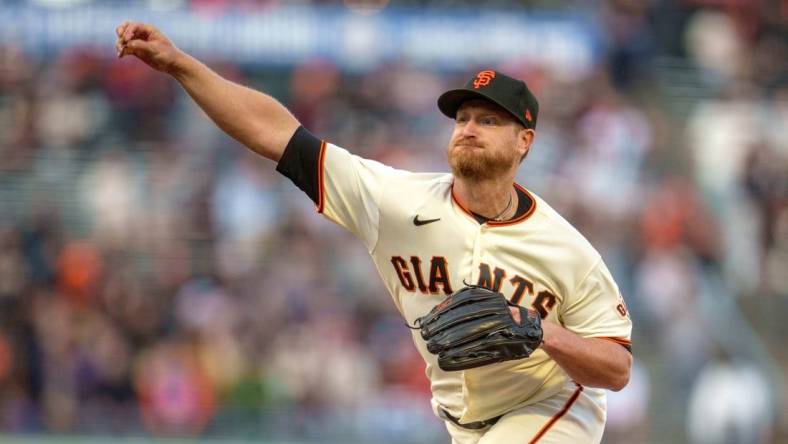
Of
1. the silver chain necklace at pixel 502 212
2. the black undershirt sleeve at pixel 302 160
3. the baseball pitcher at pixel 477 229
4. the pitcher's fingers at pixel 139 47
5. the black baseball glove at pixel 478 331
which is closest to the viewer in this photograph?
the black baseball glove at pixel 478 331

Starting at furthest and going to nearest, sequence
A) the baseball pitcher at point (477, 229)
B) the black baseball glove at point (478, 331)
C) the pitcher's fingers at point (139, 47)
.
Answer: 1. the baseball pitcher at point (477, 229)
2. the pitcher's fingers at point (139, 47)
3. the black baseball glove at point (478, 331)

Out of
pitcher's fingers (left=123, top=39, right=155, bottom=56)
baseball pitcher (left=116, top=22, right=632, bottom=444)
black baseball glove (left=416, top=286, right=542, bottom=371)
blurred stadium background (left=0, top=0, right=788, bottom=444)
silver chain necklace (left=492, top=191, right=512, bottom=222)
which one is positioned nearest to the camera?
black baseball glove (left=416, top=286, right=542, bottom=371)

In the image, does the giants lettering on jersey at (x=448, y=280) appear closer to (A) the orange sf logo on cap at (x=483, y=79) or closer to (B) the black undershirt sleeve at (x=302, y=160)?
(B) the black undershirt sleeve at (x=302, y=160)

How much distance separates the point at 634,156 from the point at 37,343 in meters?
7.24

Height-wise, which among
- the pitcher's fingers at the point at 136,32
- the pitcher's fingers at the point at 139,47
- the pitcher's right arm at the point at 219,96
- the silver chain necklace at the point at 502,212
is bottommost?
the silver chain necklace at the point at 502,212

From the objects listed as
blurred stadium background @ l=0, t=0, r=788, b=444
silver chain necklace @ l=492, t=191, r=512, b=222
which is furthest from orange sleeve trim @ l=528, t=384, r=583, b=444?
blurred stadium background @ l=0, t=0, r=788, b=444

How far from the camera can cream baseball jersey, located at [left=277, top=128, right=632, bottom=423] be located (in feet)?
17.9

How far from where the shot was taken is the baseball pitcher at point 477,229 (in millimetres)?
5328

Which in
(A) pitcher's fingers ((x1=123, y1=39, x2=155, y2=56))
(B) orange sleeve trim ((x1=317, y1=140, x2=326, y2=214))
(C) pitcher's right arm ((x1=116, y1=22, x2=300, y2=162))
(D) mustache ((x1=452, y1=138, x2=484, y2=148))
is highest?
(A) pitcher's fingers ((x1=123, y1=39, x2=155, y2=56))

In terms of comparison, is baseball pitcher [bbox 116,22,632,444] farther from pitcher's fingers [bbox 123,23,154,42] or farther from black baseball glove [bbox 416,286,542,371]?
black baseball glove [bbox 416,286,542,371]

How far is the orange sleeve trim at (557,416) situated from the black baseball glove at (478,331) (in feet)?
2.33

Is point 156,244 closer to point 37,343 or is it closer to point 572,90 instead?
point 37,343

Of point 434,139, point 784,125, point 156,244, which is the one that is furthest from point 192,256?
point 784,125

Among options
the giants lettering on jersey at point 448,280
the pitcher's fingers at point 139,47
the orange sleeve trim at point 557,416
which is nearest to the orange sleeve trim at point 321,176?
the giants lettering on jersey at point 448,280
